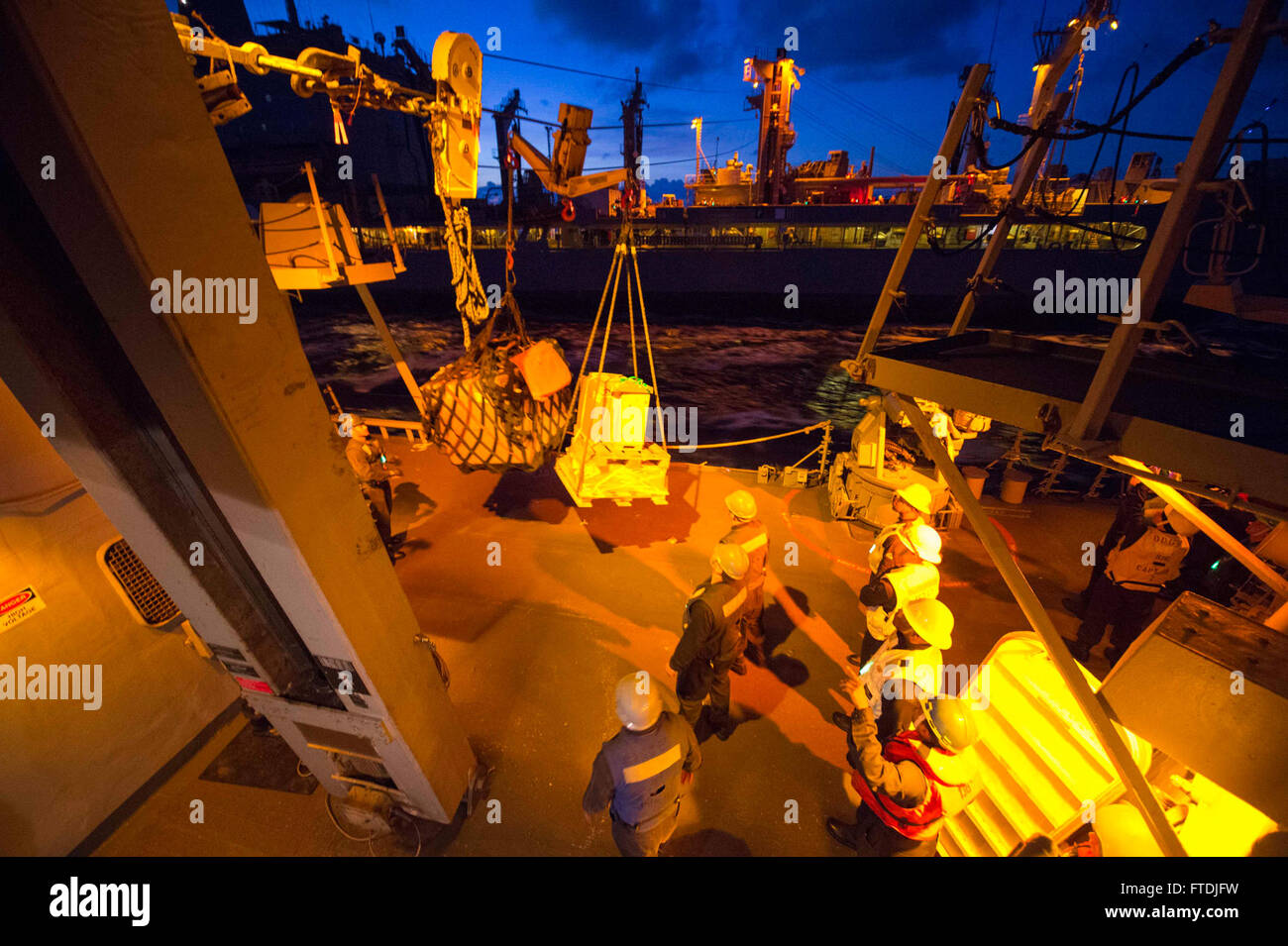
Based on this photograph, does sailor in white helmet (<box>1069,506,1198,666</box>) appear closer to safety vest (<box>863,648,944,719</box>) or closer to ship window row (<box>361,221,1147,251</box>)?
safety vest (<box>863,648,944,719</box>)

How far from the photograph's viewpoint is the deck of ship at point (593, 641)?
3.50 metres

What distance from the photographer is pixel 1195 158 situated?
5.55 ft

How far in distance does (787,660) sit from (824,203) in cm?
3933

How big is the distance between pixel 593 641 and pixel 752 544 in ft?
6.64

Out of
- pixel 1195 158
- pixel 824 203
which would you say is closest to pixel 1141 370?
pixel 1195 158

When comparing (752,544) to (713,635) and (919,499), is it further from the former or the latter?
(919,499)

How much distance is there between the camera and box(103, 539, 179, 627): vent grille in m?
3.27

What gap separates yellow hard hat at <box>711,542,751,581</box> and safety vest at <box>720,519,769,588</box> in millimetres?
420

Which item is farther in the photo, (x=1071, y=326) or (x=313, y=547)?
(x=1071, y=326)

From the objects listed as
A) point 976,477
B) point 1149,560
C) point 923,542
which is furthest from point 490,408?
point 976,477

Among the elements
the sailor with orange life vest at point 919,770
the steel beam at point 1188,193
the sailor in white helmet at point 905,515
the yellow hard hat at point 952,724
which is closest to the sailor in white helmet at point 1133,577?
the sailor in white helmet at point 905,515

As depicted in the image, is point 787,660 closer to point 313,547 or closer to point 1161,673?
point 1161,673

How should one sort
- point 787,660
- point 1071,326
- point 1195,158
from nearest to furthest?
point 1195,158 < point 787,660 < point 1071,326

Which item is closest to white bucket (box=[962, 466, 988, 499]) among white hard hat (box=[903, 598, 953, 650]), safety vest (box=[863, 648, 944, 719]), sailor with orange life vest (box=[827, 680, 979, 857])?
white hard hat (box=[903, 598, 953, 650])
